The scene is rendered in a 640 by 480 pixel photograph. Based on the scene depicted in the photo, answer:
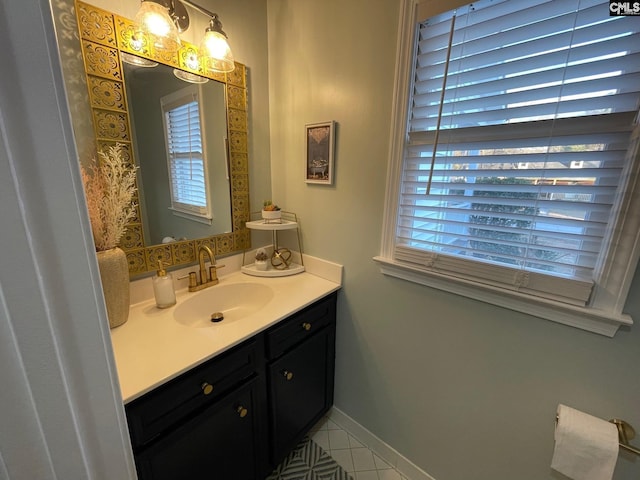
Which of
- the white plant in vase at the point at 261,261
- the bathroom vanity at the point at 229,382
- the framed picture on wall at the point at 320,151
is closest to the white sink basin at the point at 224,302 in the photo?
the bathroom vanity at the point at 229,382

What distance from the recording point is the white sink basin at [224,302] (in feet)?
4.00

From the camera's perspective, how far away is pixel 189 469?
89 cm

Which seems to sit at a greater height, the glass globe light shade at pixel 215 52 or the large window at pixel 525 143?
the glass globe light shade at pixel 215 52

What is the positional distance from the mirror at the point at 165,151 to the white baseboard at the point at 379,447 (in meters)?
1.26

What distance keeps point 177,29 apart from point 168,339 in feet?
3.80

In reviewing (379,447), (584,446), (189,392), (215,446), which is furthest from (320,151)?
(379,447)

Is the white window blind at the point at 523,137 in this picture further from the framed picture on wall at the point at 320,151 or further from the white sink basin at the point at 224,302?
the white sink basin at the point at 224,302

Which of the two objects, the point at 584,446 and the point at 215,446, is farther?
the point at 215,446

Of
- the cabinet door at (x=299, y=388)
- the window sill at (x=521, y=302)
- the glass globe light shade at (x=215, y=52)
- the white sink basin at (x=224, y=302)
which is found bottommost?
the cabinet door at (x=299, y=388)

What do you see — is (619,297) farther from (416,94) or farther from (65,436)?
(65,436)

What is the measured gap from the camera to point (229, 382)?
37.7 inches

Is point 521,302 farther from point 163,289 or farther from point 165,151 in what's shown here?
point 165,151

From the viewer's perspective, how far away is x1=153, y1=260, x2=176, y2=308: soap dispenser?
44.1 inches

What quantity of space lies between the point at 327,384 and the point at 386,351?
0.43 metres
